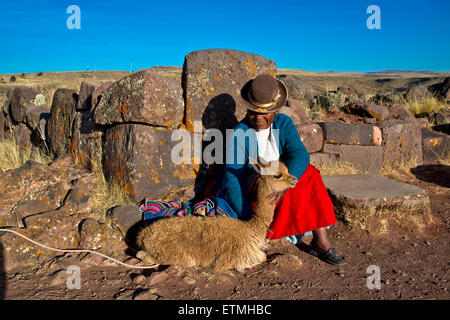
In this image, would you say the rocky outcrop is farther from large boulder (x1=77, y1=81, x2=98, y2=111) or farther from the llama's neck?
the llama's neck

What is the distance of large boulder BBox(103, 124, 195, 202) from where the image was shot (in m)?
3.66

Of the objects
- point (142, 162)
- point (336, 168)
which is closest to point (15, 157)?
point (142, 162)

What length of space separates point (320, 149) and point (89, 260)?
14.0ft

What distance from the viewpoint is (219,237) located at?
2.79 meters

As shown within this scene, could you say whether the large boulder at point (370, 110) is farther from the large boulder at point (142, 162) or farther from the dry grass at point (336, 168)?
the large boulder at point (142, 162)

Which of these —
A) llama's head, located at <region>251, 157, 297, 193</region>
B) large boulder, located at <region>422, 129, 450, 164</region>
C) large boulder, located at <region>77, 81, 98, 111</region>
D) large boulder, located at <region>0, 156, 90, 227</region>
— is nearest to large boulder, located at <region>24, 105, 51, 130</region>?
large boulder, located at <region>77, 81, 98, 111</region>

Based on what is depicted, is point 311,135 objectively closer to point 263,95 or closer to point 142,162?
point 263,95

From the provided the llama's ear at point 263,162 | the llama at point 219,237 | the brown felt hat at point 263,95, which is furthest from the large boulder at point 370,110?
the llama's ear at point 263,162

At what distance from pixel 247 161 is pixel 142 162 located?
1.32 metres

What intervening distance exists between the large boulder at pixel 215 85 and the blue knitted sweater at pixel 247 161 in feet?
2.17

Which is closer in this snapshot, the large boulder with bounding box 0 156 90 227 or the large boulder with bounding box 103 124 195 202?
the large boulder with bounding box 0 156 90 227

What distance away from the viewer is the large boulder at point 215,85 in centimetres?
414

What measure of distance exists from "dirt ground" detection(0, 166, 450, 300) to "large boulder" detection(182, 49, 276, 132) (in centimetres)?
198
